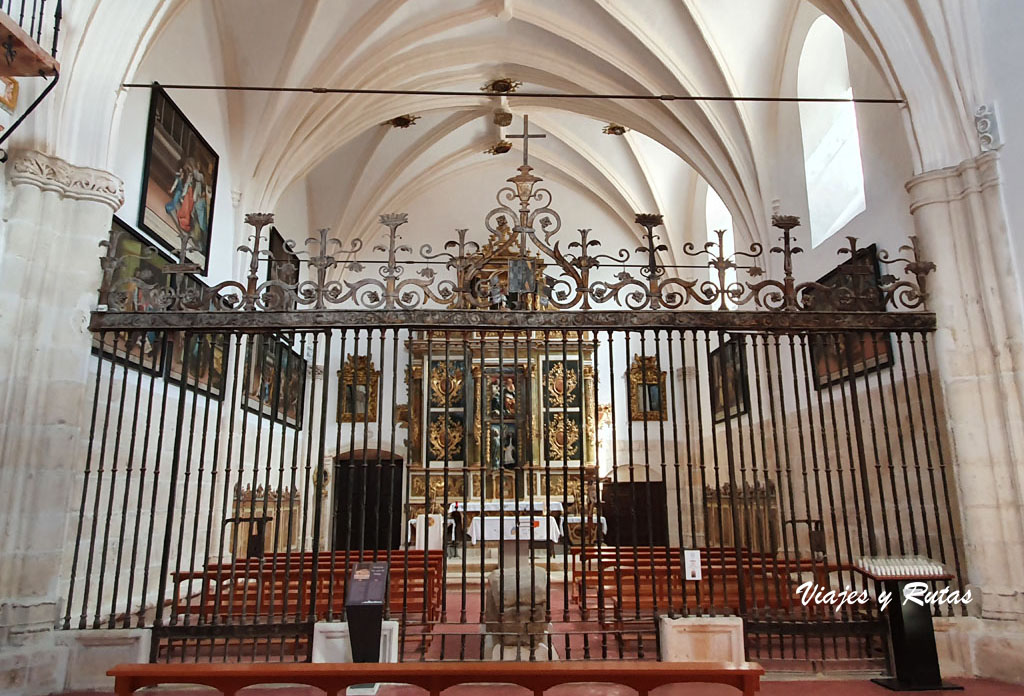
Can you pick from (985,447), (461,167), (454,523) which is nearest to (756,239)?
(985,447)

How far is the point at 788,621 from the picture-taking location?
5020 millimetres

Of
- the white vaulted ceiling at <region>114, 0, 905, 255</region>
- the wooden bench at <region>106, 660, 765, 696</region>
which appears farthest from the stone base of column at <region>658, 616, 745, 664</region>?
the white vaulted ceiling at <region>114, 0, 905, 255</region>

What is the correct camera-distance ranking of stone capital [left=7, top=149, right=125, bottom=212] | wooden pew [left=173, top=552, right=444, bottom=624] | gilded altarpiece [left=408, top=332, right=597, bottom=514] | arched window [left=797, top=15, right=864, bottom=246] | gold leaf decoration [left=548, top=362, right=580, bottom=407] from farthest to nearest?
gold leaf decoration [left=548, top=362, right=580, bottom=407], gilded altarpiece [left=408, top=332, right=597, bottom=514], arched window [left=797, top=15, right=864, bottom=246], wooden pew [left=173, top=552, right=444, bottom=624], stone capital [left=7, top=149, right=125, bottom=212]

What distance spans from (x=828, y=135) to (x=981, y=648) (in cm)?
668

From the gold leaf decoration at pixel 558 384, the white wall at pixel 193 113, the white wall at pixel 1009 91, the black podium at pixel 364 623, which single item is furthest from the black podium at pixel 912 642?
the gold leaf decoration at pixel 558 384

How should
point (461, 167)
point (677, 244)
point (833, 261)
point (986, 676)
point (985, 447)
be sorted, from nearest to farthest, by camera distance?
point (986, 676) < point (985, 447) < point (833, 261) < point (677, 244) < point (461, 167)

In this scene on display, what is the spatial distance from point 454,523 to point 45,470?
754 centimetres

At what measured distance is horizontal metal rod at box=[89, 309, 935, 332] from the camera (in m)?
5.29

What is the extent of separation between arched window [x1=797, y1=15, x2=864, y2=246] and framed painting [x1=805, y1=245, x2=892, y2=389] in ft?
3.54

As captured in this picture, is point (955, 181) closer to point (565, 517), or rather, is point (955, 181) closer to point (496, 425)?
point (565, 517)

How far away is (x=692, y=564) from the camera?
5.00 meters

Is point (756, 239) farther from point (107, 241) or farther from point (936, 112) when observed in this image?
point (107, 241)

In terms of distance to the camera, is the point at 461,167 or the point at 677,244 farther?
the point at 461,167

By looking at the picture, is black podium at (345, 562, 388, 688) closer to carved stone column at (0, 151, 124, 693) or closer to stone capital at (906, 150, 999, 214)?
carved stone column at (0, 151, 124, 693)
